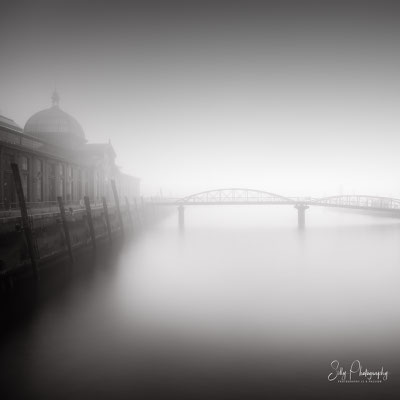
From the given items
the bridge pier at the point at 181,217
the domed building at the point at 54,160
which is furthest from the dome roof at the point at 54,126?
the bridge pier at the point at 181,217

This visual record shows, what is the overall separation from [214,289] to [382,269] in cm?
1371

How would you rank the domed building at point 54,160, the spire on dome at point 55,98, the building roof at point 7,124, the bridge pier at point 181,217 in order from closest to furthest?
1. the domed building at point 54,160
2. the building roof at point 7,124
3. the spire on dome at point 55,98
4. the bridge pier at point 181,217

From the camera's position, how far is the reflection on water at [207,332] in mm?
8914

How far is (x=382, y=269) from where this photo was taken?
949 inches

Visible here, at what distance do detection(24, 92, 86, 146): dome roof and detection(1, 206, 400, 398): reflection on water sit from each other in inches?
1151

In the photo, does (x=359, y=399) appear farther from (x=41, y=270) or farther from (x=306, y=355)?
(x=41, y=270)

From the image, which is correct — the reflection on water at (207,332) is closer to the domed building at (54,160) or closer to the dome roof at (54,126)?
the domed building at (54,160)

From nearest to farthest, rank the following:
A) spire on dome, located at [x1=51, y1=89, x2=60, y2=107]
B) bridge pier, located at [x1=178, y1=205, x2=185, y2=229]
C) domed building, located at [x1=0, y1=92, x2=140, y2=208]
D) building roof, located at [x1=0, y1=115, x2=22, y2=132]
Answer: domed building, located at [x1=0, y1=92, x2=140, y2=208] → building roof, located at [x1=0, y1=115, x2=22, y2=132] → spire on dome, located at [x1=51, y1=89, x2=60, y2=107] → bridge pier, located at [x1=178, y1=205, x2=185, y2=229]

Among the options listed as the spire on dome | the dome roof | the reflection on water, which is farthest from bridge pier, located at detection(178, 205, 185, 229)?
the reflection on water

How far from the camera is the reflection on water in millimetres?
8914

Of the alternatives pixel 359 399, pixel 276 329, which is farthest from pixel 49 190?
pixel 359 399

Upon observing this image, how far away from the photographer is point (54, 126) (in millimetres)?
47938
